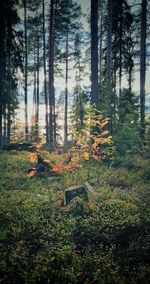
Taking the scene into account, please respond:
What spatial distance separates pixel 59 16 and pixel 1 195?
18.7 m

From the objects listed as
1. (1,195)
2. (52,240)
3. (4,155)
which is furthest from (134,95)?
(52,240)

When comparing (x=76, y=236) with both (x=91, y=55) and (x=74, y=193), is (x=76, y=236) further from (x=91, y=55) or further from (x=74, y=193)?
(x=91, y=55)

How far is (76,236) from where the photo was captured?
6344mm

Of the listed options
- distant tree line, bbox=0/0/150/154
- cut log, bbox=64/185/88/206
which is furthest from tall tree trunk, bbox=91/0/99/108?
cut log, bbox=64/185/88/206

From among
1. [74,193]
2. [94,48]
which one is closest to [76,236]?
[74,193]

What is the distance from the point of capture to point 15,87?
1895 cm

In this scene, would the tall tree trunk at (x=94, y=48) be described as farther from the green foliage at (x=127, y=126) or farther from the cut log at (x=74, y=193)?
the cut log at (x=74, y=193)

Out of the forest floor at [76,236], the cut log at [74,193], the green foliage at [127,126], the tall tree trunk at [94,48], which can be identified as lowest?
the forest floor at [76,236]

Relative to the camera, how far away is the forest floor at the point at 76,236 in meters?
5.08

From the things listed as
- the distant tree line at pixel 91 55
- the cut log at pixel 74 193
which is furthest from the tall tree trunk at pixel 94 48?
the cut log at pixel 74 193

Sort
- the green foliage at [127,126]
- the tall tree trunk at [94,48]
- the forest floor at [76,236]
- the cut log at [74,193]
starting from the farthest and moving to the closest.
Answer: the tall tree trunk at [94,48] < the green foliage at [127,126] < the cut log at [74,193] < the forest floor at [76,236]

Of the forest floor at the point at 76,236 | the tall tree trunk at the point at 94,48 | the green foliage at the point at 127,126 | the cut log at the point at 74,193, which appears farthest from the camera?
the tall tree trunk at the point at 94,48

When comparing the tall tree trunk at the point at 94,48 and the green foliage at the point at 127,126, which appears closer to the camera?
the green foliage at the point at 127,126

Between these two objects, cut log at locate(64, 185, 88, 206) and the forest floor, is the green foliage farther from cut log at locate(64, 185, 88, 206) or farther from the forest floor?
A: cut log at locate(64, 185, 88, 206)
